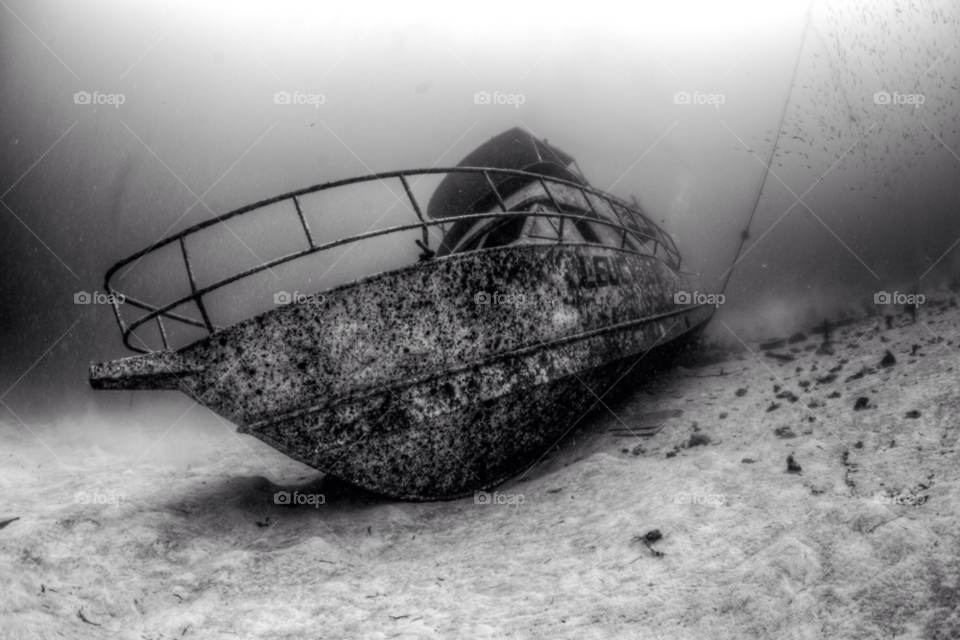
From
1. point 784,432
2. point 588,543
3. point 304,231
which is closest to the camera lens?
point 588,543

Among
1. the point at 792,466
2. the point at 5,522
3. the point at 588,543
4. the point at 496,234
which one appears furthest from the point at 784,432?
the point at 5,522

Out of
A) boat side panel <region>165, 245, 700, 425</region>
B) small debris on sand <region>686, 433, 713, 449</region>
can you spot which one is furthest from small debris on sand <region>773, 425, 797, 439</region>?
boat side panel <region>165, 245, 700, 425</region>

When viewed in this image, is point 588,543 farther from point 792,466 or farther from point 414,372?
point 414,372

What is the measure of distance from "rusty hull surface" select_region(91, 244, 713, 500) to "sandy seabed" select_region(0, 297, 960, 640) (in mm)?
458

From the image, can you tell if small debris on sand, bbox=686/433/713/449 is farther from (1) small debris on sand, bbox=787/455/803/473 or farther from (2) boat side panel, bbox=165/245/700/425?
(2) boat side panel, bbox=165/245/700/425

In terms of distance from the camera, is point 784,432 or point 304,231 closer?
point 784,432

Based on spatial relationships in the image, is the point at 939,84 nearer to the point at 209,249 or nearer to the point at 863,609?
the point at 863,609

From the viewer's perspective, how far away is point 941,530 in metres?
2.01

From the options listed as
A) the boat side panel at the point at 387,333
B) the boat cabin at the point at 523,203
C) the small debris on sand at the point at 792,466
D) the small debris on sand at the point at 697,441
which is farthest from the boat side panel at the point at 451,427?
the boat cabin at the point at 523,203

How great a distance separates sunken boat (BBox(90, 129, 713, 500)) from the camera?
3.48 m

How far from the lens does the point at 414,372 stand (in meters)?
3.79

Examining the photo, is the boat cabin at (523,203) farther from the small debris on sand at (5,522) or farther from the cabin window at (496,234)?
the small debris on sand at (5,522)

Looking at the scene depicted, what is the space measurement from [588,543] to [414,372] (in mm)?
1918

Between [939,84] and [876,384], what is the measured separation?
31171 millimetres
